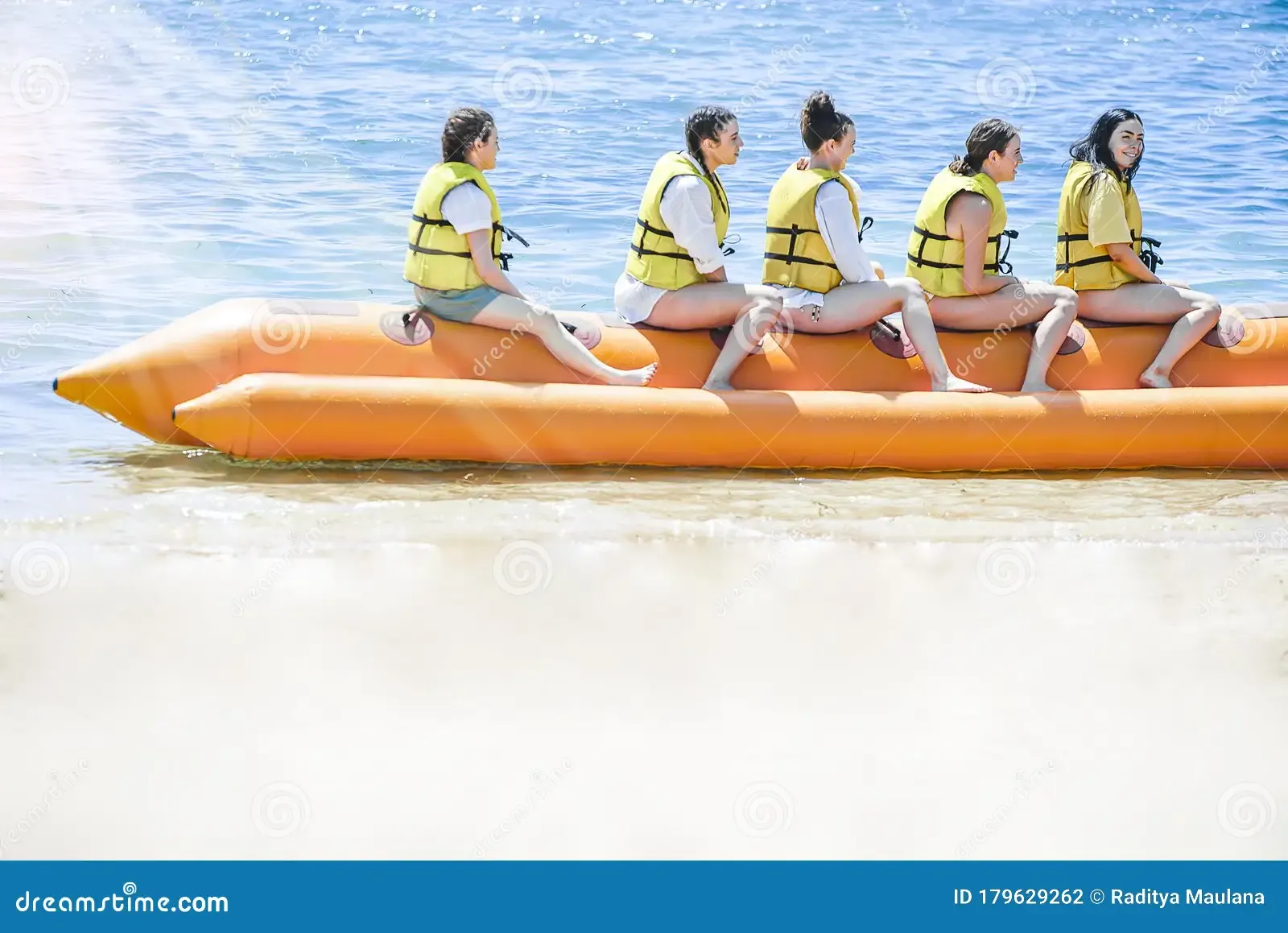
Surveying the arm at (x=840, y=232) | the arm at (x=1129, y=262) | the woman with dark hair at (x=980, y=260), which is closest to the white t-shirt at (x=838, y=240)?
the arm at (x=840, y=232)

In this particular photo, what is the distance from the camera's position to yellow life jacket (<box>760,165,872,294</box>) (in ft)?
15.1

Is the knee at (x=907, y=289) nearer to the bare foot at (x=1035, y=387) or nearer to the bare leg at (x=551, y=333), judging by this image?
the bare foot at (x=1035, y=387)

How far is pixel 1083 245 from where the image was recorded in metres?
4.96

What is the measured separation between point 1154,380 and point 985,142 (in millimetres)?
1114

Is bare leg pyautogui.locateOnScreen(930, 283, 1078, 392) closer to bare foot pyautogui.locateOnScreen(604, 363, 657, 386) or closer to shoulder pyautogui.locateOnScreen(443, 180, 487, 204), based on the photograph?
bare foot pyautogui.locateOnScreen(604, 363, 657, 386)

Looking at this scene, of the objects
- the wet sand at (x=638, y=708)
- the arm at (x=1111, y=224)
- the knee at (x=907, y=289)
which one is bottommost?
the wet sand at (x=638, y=708)

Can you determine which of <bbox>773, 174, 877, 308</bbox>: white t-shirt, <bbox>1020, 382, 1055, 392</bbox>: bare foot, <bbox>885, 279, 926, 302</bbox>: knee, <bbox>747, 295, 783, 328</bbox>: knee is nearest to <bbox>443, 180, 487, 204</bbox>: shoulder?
<bbox>747, 295, 783, 328</bbox>: knee

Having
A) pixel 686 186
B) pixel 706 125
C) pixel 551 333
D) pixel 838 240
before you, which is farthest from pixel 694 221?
pixel 551 333

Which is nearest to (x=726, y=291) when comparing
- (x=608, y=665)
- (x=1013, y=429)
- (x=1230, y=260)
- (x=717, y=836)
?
(x=1013, y=429)

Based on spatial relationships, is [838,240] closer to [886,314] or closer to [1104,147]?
[886,314]

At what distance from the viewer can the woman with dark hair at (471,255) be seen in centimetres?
448

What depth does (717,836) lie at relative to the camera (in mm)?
2814

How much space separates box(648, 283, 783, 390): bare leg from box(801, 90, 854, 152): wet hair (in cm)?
54

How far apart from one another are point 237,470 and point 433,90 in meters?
9.00
